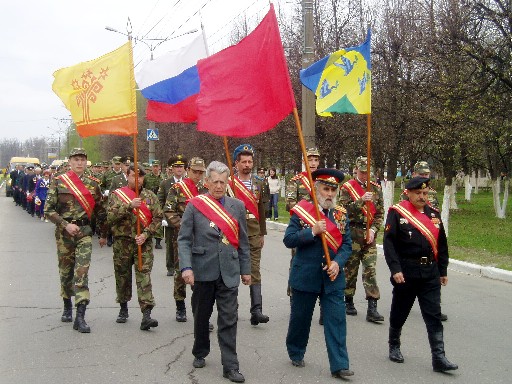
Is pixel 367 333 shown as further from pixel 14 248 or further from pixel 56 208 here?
pixel 14 248

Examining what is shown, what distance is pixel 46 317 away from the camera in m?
7.68

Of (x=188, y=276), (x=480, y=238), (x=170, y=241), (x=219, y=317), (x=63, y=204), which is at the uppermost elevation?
(x=63, y=204)

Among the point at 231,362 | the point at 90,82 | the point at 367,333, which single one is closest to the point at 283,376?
the point at 231,362

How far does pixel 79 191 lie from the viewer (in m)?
7.30

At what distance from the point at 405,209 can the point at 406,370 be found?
1.45m

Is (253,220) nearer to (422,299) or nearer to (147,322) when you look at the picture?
(147,322)

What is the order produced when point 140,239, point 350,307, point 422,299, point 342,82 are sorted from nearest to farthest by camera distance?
point 422,299 < point 140,239 < point 342,82 < point 350,307

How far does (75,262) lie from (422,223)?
387 cm

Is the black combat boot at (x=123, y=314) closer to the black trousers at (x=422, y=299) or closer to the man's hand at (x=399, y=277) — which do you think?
the black trousers at (x=422, y=299)

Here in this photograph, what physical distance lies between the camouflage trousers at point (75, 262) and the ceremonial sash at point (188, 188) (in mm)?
1276

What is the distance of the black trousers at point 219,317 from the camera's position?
17.9ft

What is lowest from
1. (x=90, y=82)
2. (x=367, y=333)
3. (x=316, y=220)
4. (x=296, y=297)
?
(x=367, y=333)

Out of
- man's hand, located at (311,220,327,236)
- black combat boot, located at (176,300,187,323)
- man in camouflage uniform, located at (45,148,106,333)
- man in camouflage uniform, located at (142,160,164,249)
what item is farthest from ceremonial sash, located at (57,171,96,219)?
man in camouflage uniform, located at (142,160,164,249)

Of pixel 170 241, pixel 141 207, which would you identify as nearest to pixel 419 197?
pixel 141 207
